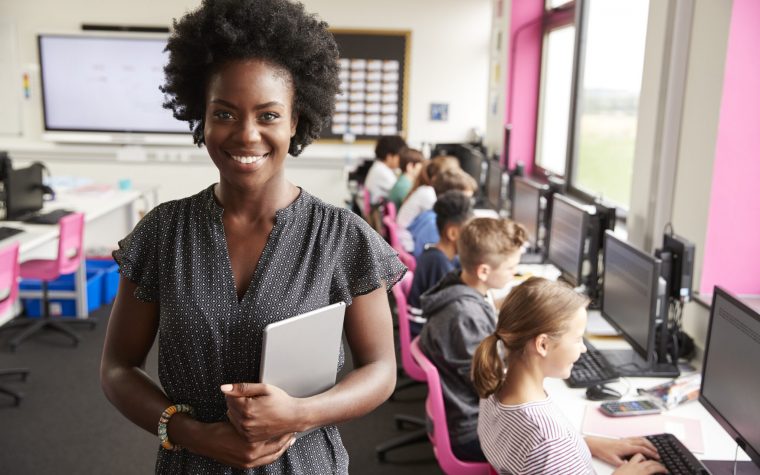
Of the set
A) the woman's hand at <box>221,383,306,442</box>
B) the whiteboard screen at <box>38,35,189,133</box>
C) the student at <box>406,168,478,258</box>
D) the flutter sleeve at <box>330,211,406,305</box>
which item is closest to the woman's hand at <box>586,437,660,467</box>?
the flutter sleeve at <box>330,211,406,305</box>

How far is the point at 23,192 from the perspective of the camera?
14.7 ft

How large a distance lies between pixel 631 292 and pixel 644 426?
567 millimetres

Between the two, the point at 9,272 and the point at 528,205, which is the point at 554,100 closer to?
the point at 528,205

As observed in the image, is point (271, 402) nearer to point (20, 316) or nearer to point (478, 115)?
point (20, 316)

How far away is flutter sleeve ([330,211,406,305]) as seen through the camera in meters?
1.18

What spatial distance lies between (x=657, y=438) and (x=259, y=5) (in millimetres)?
1465

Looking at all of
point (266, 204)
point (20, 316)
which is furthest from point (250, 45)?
point (20, 316)

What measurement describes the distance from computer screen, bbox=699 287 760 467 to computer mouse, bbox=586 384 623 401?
1.13 ft

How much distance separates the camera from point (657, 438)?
6.11ft

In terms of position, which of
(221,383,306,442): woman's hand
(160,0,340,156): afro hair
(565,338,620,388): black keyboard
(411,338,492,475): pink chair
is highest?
(160,0,340,156): afro hair

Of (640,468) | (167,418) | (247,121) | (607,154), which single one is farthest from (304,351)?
(607,154)

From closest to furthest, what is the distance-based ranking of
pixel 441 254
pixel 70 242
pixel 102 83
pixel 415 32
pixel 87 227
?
pixel 441 254
pixel 70 242
pixel 87 227
pixel 102 83
pixel 415 32

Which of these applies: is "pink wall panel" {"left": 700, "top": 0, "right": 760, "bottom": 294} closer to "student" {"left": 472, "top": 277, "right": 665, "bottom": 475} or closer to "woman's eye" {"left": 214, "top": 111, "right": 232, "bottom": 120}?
"student" {"left": 472, "top": 277, "right": 665, "bottom": 475}

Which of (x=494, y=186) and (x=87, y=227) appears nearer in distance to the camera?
(x=494, y=186)
